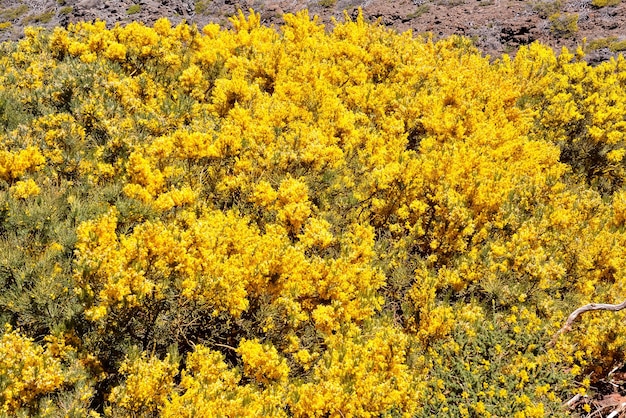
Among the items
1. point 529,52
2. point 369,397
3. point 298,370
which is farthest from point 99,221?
point 529,52

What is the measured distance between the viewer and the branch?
25.7 feet

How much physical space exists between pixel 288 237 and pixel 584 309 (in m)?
5.41

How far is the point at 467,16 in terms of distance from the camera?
23.3 metres

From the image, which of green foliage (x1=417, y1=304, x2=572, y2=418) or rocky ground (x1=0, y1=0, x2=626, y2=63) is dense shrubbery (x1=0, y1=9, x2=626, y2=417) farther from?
rocky ground (x1=0, y1=0, x2=626, y2=63)

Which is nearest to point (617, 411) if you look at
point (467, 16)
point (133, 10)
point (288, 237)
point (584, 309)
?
point (584, 309)

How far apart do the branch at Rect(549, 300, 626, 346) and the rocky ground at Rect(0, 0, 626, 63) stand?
588 inches

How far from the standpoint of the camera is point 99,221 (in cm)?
628

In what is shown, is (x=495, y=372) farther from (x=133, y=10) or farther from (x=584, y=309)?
(x=133, y=10)

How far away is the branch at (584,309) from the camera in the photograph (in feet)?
25.7

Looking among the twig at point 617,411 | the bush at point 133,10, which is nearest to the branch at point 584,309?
the twig at point 617,411

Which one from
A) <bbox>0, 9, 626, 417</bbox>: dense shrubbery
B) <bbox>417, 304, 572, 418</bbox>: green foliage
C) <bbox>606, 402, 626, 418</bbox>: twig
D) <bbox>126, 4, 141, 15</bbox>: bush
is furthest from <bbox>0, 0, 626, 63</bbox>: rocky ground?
<bbox>606, 402, 626, 418</bbox>: twig

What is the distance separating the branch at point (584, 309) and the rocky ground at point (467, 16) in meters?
14.9

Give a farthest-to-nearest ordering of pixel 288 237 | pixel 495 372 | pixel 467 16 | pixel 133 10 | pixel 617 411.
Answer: pixel 133 10, pixel 467 16, pixel 288 237, pixel 495 372, pixel 617 411

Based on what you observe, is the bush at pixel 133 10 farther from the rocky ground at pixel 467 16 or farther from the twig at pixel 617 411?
the twig at pixel 617 411
